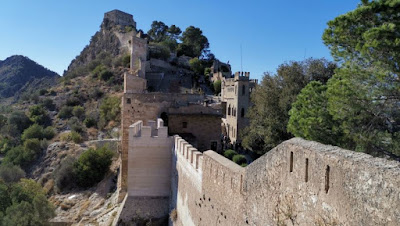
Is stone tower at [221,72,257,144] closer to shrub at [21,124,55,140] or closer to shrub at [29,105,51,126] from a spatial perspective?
shrub at [21,124,55,140]

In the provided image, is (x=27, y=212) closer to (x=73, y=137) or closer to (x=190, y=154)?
(x=190, y=154)

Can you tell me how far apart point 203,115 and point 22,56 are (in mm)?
99043

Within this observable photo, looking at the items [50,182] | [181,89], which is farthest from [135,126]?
[181,89]

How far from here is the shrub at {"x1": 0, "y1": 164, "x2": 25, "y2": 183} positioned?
23.8 meters

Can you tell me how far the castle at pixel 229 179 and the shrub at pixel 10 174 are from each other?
14359 mm

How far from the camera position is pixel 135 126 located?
11.9m

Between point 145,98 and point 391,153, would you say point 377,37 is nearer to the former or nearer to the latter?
point 391,153

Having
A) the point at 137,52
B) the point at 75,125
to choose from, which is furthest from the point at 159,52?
the point at 75,125

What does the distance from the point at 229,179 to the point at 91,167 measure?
1674 cm

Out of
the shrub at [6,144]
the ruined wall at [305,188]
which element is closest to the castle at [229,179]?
the ruined wall at [305,188]

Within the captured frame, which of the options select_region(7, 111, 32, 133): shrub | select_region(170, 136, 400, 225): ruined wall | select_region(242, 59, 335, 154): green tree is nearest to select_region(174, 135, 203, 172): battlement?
select_region(170, 136, 400, 225): ruined wall

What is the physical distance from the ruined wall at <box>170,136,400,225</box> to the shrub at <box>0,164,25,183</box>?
22668 mm

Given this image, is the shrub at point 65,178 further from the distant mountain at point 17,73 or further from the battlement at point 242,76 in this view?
the distant mountain at point 17,73

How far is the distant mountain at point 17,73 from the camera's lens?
268ft
